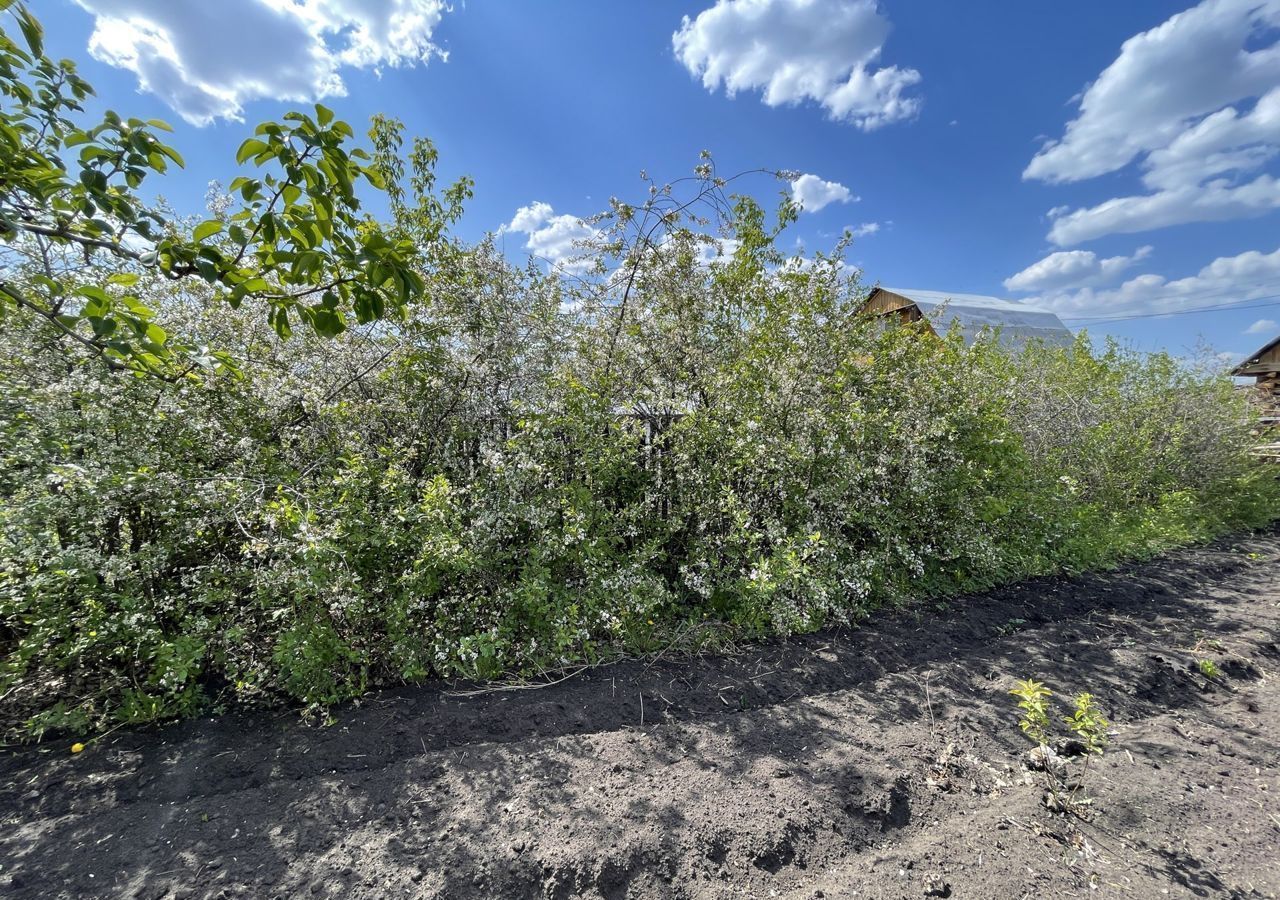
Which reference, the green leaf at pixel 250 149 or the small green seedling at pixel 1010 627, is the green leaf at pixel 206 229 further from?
the small green seedling at pixel 1010 627

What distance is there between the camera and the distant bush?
2355 mm

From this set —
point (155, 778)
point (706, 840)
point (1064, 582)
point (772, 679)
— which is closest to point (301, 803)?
point (155, 778)

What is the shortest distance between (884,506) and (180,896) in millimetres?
4268

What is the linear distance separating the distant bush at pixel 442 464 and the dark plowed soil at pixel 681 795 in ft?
1.06

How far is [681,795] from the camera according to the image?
7.02ft

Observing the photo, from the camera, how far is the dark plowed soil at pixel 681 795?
5.93ft

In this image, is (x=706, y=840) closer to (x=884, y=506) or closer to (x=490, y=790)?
(x=490, y=790)

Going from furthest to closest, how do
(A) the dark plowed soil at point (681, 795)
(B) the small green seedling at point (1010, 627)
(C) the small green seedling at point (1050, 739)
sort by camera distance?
(B) the small green seedling at point (1010, 627) < (C) the small green seedling at point (1050, 739) < (A) the dark plowed soil at point (681, 795)

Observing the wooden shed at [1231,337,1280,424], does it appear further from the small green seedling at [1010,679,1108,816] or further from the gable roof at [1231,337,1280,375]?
the small green seedling at [1010,679,1108,816]

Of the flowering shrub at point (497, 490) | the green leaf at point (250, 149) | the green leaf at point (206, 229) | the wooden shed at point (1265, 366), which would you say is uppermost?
the wooden shed at point (1265, 366)

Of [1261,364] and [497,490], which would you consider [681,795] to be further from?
[1261,364]

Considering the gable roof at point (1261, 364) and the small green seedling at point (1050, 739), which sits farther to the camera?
the gable roof at point (1261, 364)

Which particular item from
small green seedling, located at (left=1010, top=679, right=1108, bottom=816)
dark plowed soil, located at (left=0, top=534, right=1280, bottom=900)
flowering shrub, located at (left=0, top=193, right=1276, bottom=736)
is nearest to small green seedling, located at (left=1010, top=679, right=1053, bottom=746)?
small green seedling, located at (left=1010, top=679, right=1108, bottom=816)

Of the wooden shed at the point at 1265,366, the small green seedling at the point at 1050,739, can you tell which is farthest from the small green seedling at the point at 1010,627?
the wooden shed at the point at 1265,366
